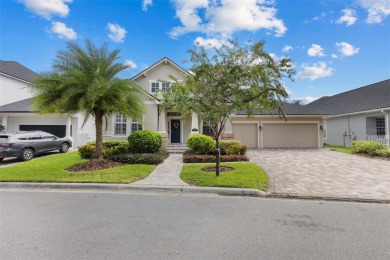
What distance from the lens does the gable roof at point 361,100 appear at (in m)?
18.5

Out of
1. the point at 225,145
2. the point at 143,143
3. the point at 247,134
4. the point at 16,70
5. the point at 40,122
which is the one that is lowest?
the point at 225,145

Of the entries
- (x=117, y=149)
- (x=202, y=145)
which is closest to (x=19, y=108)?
(x=117, y=149)

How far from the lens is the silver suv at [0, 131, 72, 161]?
11812mm

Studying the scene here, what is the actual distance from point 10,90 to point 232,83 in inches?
893

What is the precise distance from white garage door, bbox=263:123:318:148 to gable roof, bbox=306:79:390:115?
175 inches

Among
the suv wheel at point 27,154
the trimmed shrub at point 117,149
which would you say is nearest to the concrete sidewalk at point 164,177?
the trimmed shrub at point 117,149

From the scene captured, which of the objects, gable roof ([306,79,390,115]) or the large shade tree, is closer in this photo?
the large shade tree

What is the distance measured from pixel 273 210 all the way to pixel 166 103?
543 cm

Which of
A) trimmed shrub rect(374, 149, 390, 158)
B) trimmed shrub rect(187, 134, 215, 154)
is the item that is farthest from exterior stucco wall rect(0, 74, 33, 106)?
trimmed shrub rect(374, 149, 390, 158)

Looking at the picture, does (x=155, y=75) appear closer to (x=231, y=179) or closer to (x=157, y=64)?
(x=157, y=64)

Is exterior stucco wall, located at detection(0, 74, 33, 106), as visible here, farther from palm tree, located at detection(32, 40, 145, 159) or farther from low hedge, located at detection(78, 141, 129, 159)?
palm tree, located at detection(32, 40, 145, 159)

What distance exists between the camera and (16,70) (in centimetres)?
2352

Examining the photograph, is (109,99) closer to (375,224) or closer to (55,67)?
(55,67)

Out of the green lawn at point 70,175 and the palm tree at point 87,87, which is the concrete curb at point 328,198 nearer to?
the green lawn at point 70,175
